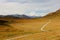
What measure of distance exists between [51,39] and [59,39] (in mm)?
1590

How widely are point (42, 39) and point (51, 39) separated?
65.7 inches

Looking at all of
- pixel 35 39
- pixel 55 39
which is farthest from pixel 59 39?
pixel 35 39

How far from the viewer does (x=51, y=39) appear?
134 ft

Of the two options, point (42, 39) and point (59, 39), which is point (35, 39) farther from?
point (59, 39)

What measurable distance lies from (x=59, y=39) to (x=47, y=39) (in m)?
2.45

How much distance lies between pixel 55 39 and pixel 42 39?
2442mm

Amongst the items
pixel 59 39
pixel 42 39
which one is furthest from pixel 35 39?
pixel 59 39

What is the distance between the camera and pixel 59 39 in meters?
41.3

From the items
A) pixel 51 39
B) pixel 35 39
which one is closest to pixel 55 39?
pixel 51 39

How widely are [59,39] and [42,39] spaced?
127 inches

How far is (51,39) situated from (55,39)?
786mm

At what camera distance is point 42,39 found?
134ft

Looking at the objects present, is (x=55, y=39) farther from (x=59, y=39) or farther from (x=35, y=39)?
(x=35, y=39)

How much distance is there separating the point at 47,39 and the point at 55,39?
1.65m
